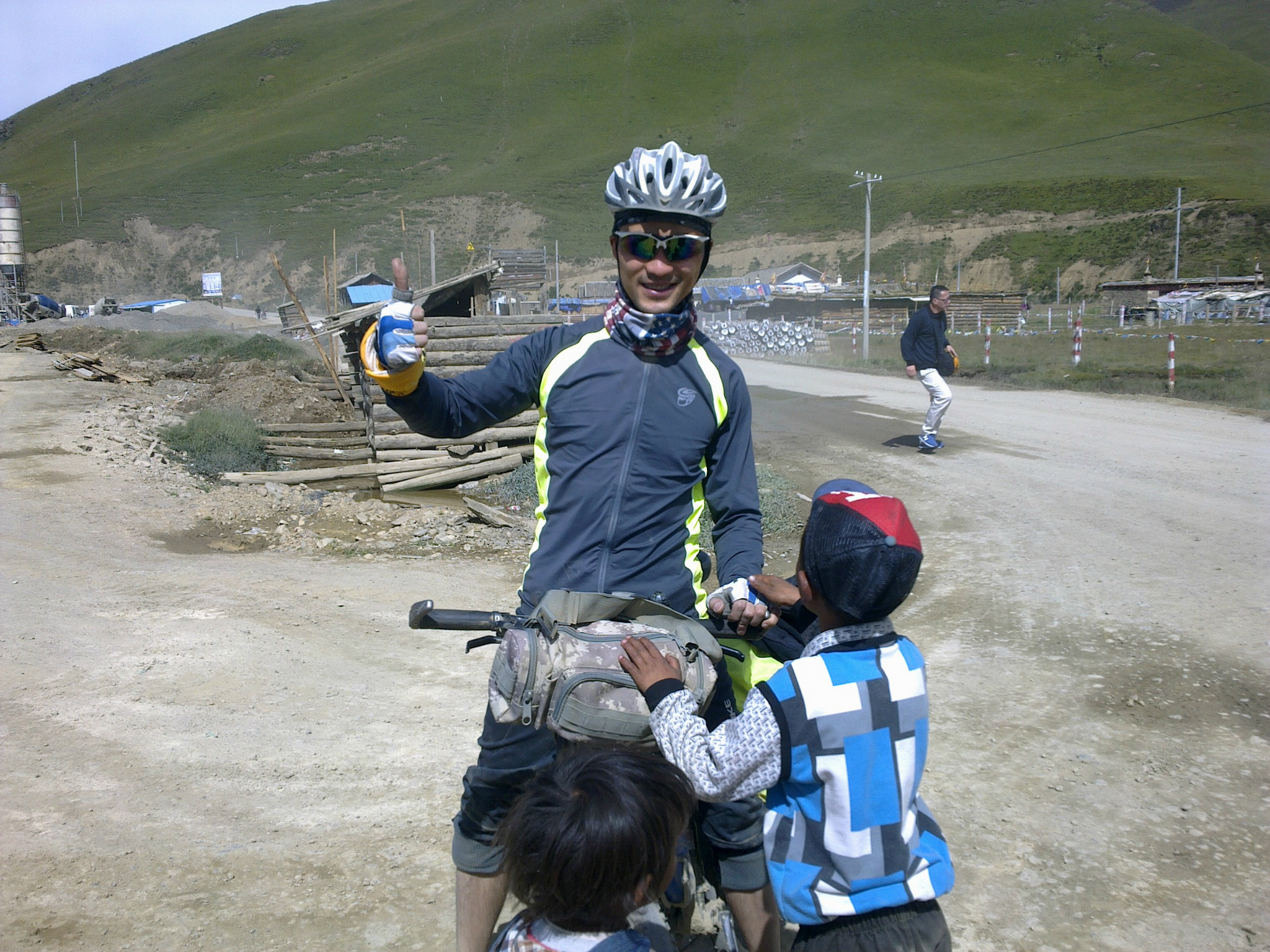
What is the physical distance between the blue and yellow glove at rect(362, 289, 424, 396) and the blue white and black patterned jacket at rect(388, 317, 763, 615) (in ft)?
0.36

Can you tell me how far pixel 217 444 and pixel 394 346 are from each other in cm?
1166

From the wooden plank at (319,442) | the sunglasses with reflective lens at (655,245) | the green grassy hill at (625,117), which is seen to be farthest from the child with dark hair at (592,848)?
the green grassy hill at (625,117)

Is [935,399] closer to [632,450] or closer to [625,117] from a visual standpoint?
[632,450]

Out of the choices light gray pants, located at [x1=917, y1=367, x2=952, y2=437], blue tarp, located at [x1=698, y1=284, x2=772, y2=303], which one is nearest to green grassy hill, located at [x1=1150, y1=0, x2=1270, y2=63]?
blue tarp, located at [x1=698, y1=284, x2=772, y2=303]

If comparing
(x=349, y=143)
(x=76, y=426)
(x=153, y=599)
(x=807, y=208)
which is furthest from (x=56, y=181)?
(x=153, y=599)

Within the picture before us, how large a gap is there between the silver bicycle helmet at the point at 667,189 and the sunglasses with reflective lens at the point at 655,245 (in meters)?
0.05

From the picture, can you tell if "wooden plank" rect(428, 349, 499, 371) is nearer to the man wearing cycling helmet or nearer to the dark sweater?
the dark sweater

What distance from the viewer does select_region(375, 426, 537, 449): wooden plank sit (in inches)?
482

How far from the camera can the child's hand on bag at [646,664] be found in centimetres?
205

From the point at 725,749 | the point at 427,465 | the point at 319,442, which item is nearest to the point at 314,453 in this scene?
the point at 319,442

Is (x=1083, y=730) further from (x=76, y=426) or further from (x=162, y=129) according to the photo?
(x=162, y=129)

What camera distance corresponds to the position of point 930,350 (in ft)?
39.5

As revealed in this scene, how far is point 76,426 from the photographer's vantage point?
13.0 meters

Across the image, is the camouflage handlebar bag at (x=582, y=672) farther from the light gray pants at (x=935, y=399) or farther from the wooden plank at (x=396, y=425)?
the wooden plank at (x=396, y=425)
